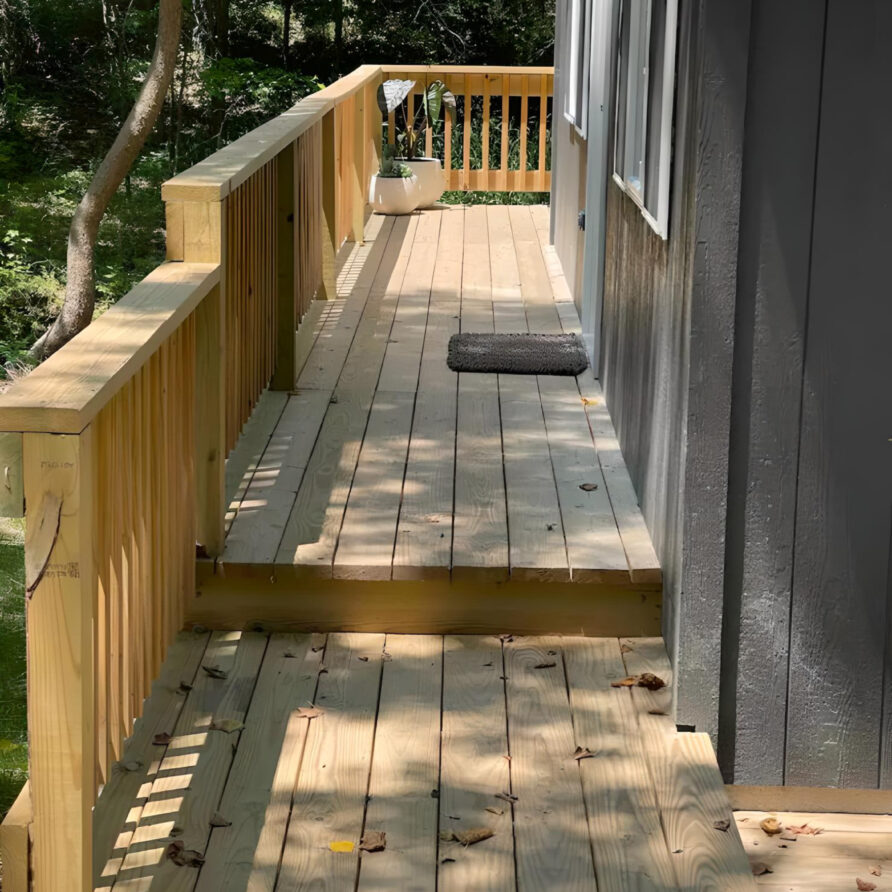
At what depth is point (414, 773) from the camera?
287 centimetres

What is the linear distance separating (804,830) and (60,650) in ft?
6.12

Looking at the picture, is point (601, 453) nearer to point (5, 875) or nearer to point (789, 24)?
point (789, 24)

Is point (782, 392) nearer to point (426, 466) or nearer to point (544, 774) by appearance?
point (544, 774)

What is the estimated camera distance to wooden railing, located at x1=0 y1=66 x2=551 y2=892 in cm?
208

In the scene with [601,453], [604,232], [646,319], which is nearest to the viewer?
[646,319]

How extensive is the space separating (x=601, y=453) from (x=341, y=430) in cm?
85

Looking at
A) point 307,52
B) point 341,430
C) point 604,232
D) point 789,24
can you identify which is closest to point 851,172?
point 789,24

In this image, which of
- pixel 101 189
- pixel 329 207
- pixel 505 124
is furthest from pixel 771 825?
pixel 101 189

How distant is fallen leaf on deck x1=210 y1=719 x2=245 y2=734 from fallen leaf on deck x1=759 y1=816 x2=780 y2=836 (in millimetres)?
1205

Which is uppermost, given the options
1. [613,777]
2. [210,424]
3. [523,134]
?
[523,134]

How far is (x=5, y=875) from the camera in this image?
221cm

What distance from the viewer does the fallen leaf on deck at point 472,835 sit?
2.62 metres

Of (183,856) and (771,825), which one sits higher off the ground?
(183,856)

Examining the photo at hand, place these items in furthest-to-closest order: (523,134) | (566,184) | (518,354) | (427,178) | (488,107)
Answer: (488,107), (523,134), (427,178), (566,184), (518,354)
